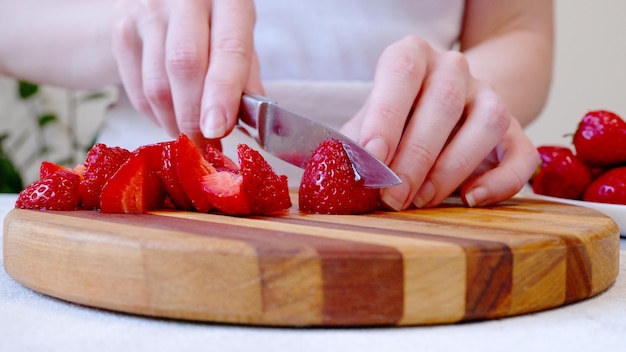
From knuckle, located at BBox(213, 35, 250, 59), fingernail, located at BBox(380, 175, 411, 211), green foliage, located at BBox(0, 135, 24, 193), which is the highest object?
knuckle, located at BBox(213, 35, 250, 59)

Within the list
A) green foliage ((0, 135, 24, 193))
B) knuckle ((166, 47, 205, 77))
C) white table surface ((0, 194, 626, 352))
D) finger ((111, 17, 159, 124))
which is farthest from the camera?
green foliage ((0, 135, 24, 193))

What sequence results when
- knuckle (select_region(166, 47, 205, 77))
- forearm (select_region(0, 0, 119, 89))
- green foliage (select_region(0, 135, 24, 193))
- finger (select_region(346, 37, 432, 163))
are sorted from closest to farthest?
finger (select_region(346, 37, 432, 163))
knuckle (select_region(166, 47, 205, 77))
forearm (select_region(0, 0, 119, 89))
green foliage (select_region(0, 135, 24, 193))

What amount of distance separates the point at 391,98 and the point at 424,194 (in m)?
0.14

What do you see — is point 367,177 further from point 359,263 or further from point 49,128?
point 49,128

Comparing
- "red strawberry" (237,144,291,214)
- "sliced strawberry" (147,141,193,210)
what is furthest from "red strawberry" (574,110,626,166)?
"sliced strawberry" (147,141,193,210)

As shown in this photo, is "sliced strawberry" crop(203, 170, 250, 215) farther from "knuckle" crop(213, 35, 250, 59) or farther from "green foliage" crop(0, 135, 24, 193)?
"green foliage" crop(0, 135, 24, 193)

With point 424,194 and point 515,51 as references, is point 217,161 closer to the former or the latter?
point 424,194

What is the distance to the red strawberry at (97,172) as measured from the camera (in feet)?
3.07

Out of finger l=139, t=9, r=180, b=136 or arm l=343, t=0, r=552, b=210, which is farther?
finger l=139, t=9, r=180, b=136

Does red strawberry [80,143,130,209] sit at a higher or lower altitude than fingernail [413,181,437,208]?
higher

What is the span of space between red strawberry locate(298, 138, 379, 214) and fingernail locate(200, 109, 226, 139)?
5.9 inches

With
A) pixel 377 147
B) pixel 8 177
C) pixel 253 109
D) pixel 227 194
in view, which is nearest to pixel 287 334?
pixel 227 194

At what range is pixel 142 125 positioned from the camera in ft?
5.65

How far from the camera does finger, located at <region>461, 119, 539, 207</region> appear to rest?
109cm
